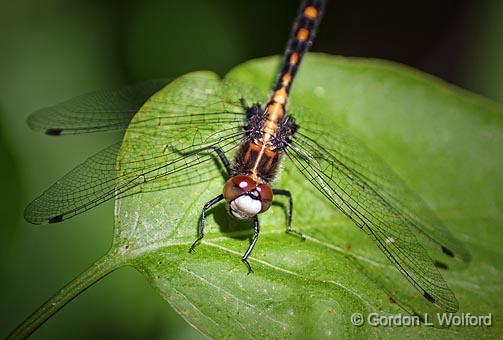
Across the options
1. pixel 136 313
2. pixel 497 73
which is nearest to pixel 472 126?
pixel 497 73

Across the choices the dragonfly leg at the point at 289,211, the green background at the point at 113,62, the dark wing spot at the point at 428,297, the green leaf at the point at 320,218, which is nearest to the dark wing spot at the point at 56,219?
the green leaf at the point at 320,218

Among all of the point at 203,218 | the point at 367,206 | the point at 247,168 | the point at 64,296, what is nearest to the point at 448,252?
the point at 367,206

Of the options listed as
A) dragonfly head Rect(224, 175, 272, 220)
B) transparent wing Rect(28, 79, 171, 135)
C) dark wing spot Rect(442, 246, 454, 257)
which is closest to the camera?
dragonfly head Rect(224, 175, 272, 220)

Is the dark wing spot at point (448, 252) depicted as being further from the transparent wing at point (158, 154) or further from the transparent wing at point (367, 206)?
the transparent wing at point (158, 154)

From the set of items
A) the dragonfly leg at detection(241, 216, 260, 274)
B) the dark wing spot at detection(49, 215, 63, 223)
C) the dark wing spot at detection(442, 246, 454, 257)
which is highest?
the dragonfly leg at detection(241, 216, 260, 274)

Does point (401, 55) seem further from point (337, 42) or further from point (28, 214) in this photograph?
point (28, 214)

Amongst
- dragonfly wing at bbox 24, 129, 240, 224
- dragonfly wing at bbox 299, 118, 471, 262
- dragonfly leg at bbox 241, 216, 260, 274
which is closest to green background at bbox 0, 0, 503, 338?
dragonfly wing at bbox 24, 129, 240, 224

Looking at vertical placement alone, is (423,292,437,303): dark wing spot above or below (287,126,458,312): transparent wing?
below

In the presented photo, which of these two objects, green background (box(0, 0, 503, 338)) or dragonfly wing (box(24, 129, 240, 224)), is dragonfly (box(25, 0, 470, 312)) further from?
green background (box(0, 0, 503, 338))

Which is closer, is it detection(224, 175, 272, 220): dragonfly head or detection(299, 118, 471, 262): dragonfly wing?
detection(224, 175, 272, 220): dragonfly head
